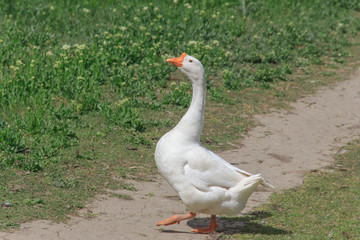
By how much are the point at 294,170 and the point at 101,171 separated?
110 inches

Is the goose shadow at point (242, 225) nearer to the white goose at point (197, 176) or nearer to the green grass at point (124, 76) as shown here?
the white goose at point (197, 176)

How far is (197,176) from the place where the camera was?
19.0 feet

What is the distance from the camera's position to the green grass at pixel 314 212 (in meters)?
6.11

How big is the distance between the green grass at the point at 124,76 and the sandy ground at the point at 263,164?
0.27 m

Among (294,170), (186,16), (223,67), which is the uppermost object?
(186,16)

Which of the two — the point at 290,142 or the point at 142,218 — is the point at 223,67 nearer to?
the point at 290,142

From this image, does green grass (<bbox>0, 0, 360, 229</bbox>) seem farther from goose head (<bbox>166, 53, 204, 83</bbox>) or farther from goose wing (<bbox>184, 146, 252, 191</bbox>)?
goose head (<bbox>166, 53, 204, 83</bbox>)

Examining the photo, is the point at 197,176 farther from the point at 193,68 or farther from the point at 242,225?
the point at 193,68

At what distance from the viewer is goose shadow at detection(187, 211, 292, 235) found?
20.1 ft

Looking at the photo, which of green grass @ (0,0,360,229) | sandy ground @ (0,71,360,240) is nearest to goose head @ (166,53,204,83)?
sandy ground @ (0,71,360,240)

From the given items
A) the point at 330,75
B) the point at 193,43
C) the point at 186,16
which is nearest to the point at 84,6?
the point at 186,16

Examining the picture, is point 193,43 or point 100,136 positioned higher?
point 193,43

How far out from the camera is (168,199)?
691 cm

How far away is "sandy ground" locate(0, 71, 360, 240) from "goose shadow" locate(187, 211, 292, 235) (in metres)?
0.01
